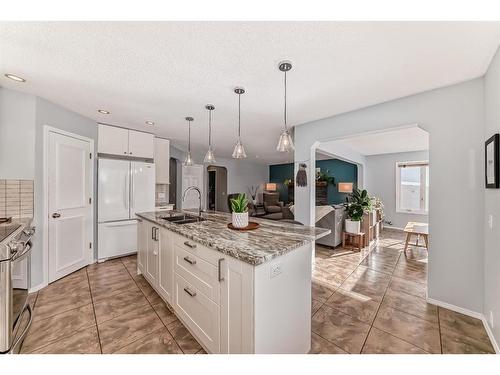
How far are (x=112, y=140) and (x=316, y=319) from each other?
13.0ft

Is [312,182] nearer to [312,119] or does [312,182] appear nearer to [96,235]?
[312,119]

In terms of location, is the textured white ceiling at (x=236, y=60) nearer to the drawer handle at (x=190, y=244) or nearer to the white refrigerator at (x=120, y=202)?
the white refrigerator at (x=120, y=202)

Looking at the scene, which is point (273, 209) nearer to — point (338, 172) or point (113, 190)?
point (338, 172)

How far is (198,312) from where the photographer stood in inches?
61.7

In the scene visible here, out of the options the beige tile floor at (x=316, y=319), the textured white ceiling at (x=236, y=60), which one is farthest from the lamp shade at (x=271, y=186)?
the textured white ceiling at (x=236, y=60)

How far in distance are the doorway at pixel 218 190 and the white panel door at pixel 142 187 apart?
4253 mm

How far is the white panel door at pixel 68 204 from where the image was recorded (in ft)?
8.80

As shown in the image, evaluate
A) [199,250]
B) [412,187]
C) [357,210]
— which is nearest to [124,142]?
[199,250]

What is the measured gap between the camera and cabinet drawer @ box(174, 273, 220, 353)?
1.40 m

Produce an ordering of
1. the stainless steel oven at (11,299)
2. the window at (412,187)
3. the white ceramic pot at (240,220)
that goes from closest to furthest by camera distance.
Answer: the stainless steel oven at (11,299) < the white ceramic pot at (240,220) < the window at (412,187)

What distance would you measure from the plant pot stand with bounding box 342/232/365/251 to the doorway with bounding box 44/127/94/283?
465 centimetres
